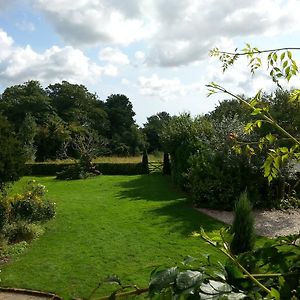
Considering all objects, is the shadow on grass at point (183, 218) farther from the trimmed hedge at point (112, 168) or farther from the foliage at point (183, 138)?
the trimmed hedge at point (112, 168)

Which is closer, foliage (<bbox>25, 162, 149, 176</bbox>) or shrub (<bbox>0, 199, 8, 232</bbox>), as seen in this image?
shrub (<bbox>0, 199, 8, 232</bbox>)

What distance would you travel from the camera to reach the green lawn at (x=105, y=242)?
27.7 feet

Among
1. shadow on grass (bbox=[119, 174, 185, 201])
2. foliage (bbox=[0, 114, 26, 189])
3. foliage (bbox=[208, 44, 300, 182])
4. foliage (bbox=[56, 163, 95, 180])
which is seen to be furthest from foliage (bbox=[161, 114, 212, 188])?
foliage (bbox=[208, 44, 300, 182])

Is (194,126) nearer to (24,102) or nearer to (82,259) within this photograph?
(82,259)

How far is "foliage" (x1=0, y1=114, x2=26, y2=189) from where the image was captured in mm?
12031

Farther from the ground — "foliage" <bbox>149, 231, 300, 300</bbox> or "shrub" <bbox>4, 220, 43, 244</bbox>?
"foliage" <bbox>149, 231, 300, 300</bbox>

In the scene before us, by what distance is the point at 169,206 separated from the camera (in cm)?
1545

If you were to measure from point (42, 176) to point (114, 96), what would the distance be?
32.8m

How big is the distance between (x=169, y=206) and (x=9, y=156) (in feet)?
20.3

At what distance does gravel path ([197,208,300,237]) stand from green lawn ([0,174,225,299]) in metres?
0.67

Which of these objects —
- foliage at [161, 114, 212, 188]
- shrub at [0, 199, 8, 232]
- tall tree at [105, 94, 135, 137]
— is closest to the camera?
shrub at [0, 199, 8, 232]

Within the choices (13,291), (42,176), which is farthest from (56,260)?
(42,176)

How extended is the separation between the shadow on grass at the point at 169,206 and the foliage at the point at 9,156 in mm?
4450

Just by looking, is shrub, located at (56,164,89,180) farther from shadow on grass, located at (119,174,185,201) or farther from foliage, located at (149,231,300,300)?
foliage, located at (149,231,300,300)
